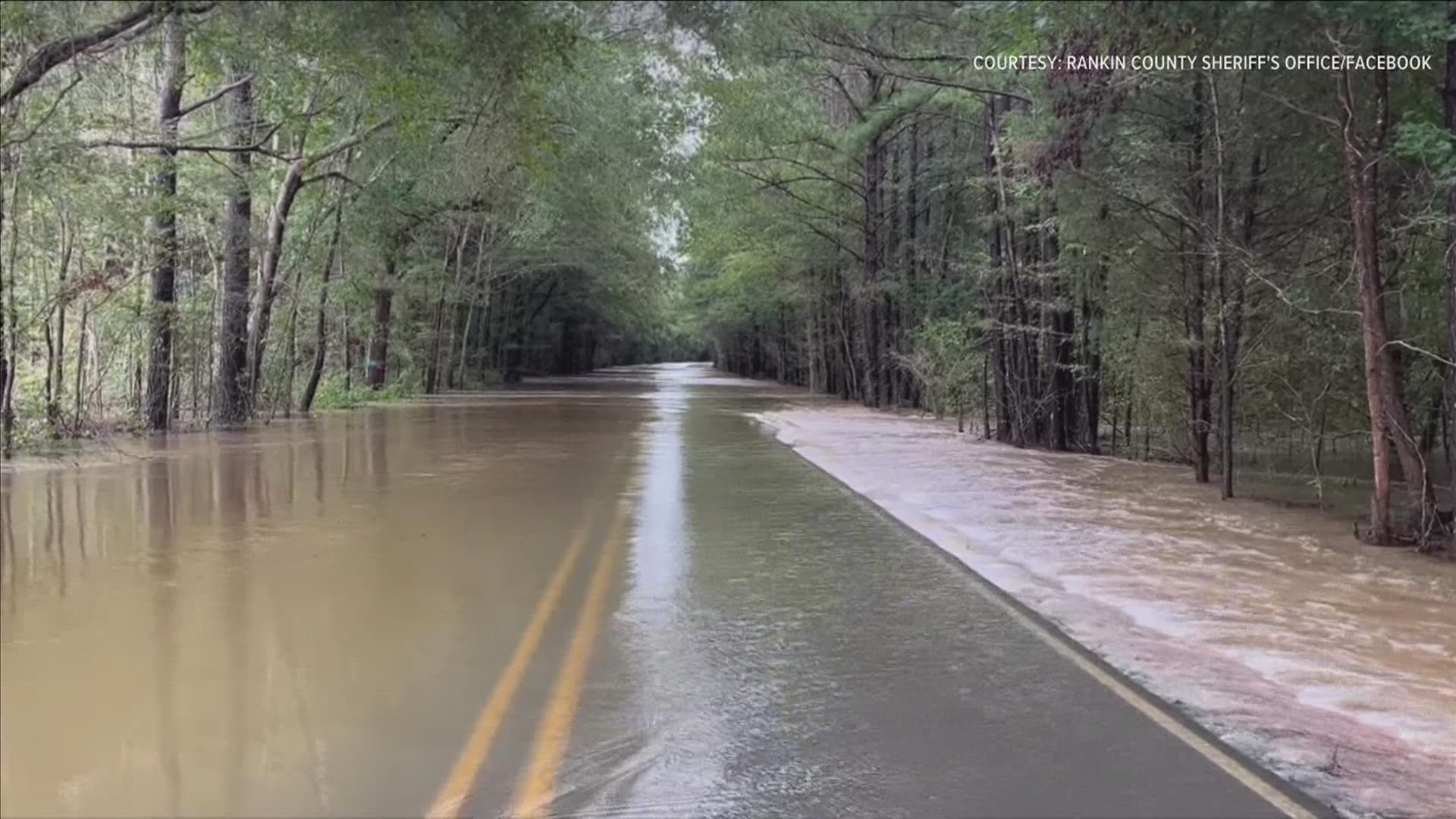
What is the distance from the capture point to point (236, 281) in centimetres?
2316

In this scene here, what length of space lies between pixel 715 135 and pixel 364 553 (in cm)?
2515

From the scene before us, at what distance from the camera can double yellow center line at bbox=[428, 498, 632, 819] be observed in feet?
14.4

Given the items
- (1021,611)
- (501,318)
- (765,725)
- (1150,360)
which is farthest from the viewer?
(501,318)

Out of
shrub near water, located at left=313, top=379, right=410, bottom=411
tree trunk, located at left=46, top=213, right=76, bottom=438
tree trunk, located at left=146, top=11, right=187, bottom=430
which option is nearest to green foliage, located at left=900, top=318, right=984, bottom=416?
tree trunk, located at left=146, top=11, right=187, bottom=430

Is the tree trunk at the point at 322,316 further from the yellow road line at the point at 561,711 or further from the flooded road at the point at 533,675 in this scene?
the yellow road line at the point at 561,711

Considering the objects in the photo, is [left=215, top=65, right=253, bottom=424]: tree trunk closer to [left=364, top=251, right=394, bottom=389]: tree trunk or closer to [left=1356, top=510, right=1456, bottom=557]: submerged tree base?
[left=364, top=251, right=394, bottom=389]: tree trunk

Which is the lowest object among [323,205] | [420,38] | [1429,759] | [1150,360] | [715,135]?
[1429,759]

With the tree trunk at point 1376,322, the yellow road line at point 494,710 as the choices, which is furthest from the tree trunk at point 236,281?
the tree trunk at point 1376,322

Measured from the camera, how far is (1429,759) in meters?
4.89

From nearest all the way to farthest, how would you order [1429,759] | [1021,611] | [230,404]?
[1429,759] → [1021,611] → [230,404]

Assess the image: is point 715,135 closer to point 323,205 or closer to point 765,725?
point 323,205

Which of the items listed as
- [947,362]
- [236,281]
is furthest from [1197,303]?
[236,281]

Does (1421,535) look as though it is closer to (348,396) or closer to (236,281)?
(236,281)

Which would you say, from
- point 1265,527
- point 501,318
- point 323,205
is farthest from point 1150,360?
point 501,318
